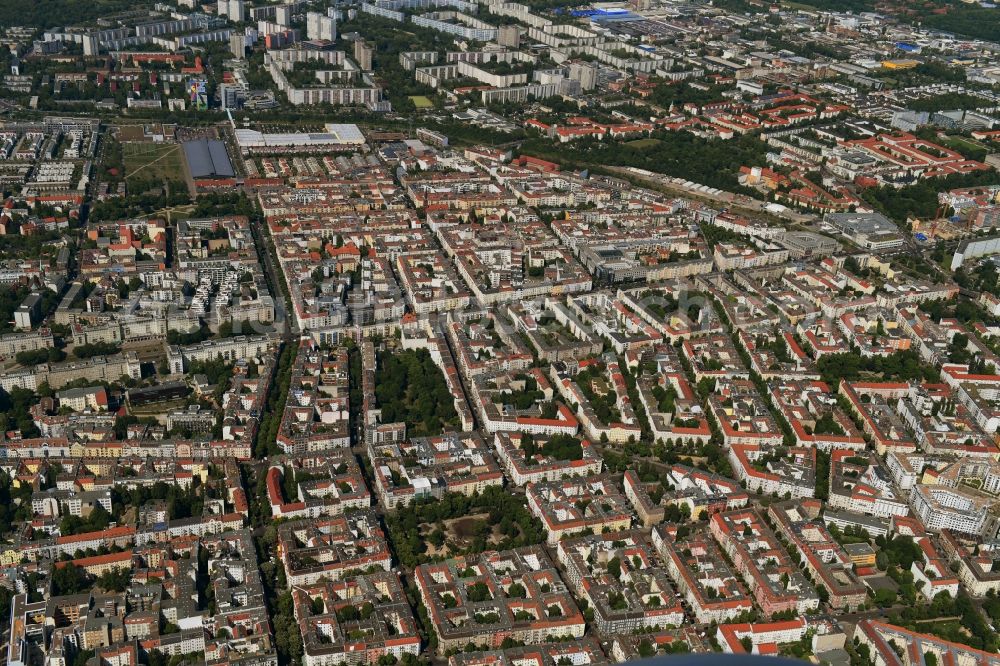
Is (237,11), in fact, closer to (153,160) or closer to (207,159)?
(153,160)

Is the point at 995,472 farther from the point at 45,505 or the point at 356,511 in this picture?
the point at 45,505

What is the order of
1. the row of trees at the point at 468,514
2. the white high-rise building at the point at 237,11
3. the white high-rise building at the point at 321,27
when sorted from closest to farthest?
the row of trees at the point at 468,514 < the white high-rise building at the point at 321,27 < the white high-rise building at the point at 237,11

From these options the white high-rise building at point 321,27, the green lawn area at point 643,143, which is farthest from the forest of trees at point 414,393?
the white high-rise building at point 321,27

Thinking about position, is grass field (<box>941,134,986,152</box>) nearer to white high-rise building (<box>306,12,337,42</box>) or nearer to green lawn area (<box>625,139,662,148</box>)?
green lawn area (<box>625,139,662,148</box>)

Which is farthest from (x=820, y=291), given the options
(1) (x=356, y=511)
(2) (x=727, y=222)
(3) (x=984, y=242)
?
(1) (x=356, y=511)

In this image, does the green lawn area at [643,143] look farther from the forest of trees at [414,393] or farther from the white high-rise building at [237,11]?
the white high-rise building at [237,11]

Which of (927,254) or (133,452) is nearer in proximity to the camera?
(133,452)
